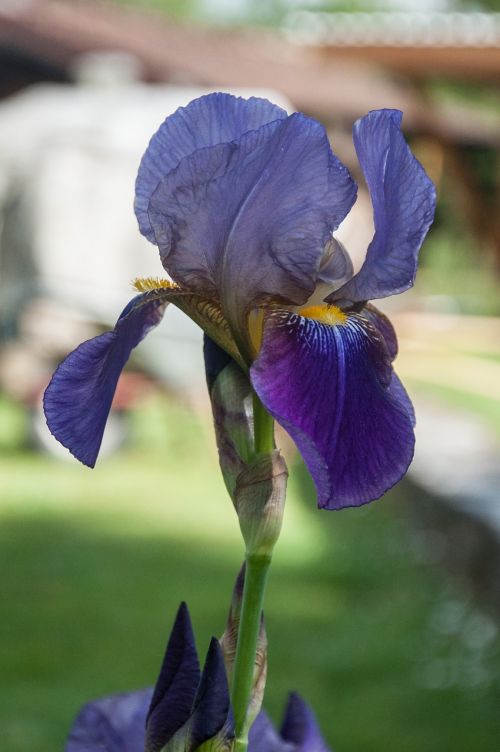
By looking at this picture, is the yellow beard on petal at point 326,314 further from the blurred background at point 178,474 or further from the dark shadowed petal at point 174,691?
the blurred background at point 178,474

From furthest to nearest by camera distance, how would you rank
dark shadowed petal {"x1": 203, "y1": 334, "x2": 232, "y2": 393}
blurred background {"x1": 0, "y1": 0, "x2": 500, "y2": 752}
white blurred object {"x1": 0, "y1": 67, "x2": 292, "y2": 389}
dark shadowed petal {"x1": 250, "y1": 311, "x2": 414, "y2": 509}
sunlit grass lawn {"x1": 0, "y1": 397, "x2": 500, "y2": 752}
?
white blurred object {"x1": 0, "y1": 67, "x2": 292, "y2": 389} → blurred background {"x1": 0, "y1": 0, "x2": 500, "y2": 752} → sunlit grass lawn {"x1": 0, "y1": 397, "x2": 500, "y2": 752} → dark shadowed petal {"x1": 203, "y1": 334, "x2": 232, "y2": 393} → dark shadowed petal {"x1": 250, "y1": 311, "x2": 414, "y2": 509}

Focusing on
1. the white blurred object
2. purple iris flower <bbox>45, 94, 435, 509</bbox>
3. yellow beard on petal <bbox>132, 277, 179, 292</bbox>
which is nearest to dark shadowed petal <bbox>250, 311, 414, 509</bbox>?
purple iris flower <bbox>45, 94, 435, 509</bbox>

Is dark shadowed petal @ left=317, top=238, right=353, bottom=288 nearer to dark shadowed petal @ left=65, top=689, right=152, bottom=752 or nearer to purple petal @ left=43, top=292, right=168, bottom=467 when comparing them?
purple petal @ left=43, top=292, right=168, bottom=467

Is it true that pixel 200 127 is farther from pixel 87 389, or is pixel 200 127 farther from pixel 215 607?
pixel 215 607

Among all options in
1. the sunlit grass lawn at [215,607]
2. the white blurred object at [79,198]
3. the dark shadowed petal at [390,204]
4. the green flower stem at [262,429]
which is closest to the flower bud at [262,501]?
the green flower stem at [262,429]

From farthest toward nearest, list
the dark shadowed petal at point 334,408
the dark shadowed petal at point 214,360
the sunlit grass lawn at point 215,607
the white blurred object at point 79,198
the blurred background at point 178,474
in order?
the white blurred object at point 79,198, the blurred background at point 178,474, the sunlit grass lawn at point 215,607, the dark shadowed petal at point 214,360, the dark shadowed petal at point 334,408

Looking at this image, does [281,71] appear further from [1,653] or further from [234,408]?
[234,408]
